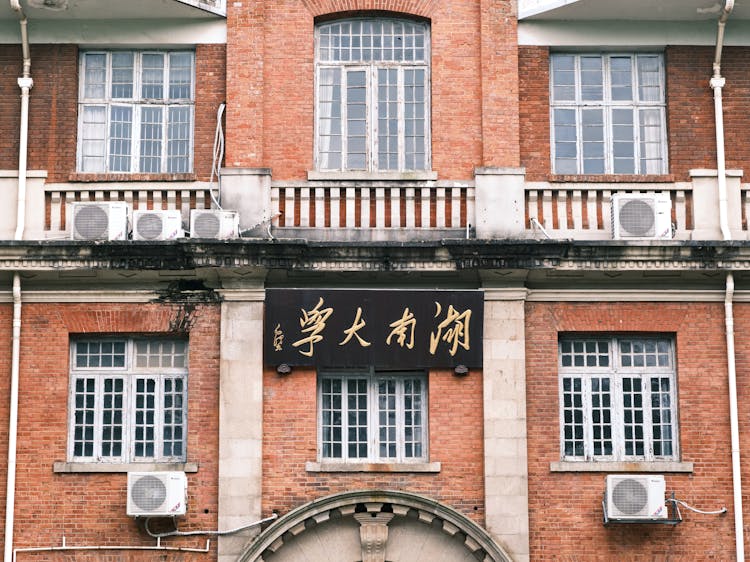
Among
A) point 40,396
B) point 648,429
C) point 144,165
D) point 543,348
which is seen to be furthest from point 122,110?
point 648,429

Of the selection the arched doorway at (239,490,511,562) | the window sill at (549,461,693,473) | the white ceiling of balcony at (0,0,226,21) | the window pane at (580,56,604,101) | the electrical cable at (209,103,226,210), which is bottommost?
the arched doorway at (239,490,511,562)

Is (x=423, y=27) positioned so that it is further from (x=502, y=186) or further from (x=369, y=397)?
(x=369, y=397)

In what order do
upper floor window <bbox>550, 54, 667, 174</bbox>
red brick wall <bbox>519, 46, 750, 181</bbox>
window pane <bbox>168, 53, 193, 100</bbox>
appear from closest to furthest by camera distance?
red brick wall <bbox>519, 46, 750, 181</bbox>
upper floor window <bbox>550, 54, 667, 174</bbox>
window pane <bbox>168, 53, 193, 100</bbox>

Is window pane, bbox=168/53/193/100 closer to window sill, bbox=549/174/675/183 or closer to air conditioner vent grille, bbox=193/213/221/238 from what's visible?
air conditioner vent grille, bbox=193/213/221/238

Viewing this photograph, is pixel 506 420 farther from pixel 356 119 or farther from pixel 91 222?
pixel 91 222

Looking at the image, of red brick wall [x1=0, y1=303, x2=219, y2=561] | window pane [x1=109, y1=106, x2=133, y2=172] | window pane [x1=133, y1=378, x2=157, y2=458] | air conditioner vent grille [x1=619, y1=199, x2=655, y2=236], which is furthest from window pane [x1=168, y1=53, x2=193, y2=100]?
air conditioner vent grille [x1=619, y1=199, x2=655, y2=236]

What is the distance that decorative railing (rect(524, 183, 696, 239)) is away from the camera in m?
21.4

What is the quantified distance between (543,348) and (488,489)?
225cm

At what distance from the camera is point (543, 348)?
21047 mm

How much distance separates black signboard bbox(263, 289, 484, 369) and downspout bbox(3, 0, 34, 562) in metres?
3.62

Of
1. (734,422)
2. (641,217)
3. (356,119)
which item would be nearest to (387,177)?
(356,119)

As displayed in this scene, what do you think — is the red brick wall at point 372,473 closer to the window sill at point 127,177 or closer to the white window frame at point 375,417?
the white window frame at point 375,417

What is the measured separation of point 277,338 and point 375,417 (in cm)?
186

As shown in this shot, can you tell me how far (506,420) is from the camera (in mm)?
20578
